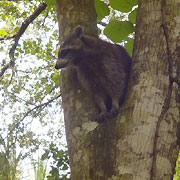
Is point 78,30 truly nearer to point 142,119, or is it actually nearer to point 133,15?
point 133,15

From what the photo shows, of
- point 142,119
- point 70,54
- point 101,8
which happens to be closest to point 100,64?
point 70,54

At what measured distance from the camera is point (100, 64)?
310cm

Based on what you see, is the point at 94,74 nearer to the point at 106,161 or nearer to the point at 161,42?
the point at 161,42

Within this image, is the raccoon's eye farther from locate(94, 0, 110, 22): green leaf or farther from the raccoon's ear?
the raccoon's ear

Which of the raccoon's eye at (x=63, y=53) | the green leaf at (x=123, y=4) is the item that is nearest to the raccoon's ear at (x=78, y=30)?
the green leaf at (x=123, y=4)

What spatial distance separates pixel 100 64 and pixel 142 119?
5.21ft

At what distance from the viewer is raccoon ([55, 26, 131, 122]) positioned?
2.94 meters

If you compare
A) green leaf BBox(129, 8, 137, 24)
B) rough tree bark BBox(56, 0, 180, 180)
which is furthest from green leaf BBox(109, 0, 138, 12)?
rough tree bark BBox(56, 0, 180, 180)

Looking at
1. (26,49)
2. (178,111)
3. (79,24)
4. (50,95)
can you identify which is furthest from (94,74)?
(50,95)

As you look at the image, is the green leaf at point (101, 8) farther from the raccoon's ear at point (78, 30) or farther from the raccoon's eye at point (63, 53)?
the raccoon's eye at point (63, 53)

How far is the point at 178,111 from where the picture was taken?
1678 millimetres

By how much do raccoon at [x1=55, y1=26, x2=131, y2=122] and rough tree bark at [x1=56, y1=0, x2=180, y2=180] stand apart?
0.92 m

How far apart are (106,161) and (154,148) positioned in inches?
10.2

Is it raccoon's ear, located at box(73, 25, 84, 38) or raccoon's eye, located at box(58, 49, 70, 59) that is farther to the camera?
raccoon's eye, located at box(58, 49, 70, 59)
